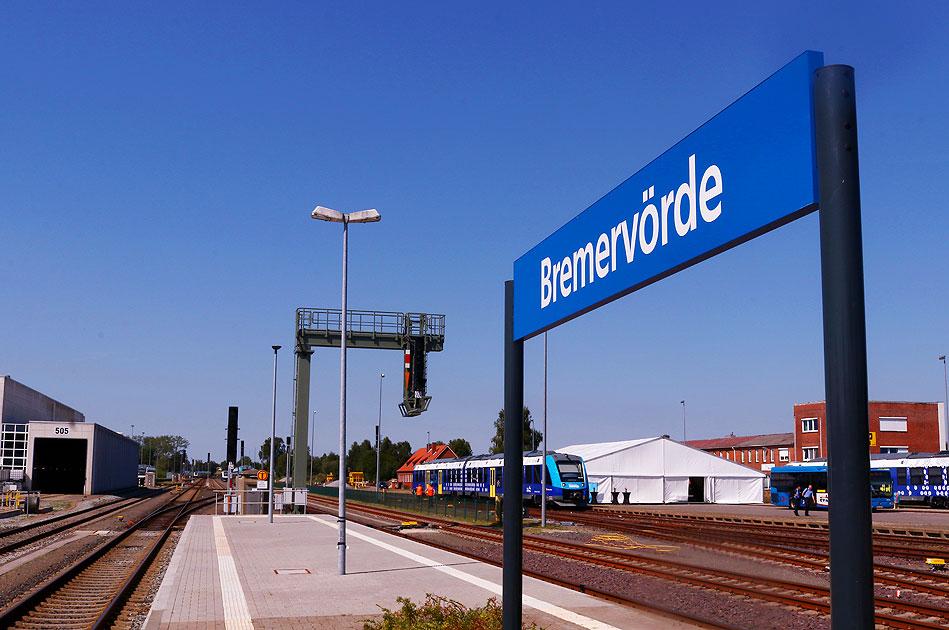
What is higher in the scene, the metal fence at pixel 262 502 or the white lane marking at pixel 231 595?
the white lane marking at pixel 231 595

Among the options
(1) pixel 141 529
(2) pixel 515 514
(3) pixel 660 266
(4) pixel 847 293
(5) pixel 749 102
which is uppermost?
(5) pixel 749 102

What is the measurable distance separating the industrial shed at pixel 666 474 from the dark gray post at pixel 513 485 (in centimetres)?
5103

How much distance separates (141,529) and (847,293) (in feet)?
117

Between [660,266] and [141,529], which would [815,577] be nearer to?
[660,266]

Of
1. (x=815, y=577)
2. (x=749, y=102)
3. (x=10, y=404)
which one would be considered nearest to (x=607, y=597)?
(x=815, y=577)

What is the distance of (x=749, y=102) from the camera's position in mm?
3807

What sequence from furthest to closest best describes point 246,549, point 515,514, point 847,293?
point 246,549 < point 515,514 < point 847,293

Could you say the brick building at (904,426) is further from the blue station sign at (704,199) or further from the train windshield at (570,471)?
the blue station sign at (704,199)

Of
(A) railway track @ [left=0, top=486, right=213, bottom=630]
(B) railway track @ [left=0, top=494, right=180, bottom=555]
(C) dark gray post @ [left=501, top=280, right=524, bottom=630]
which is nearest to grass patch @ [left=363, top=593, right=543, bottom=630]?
(C) dark gray post @ [left=501, top=280, right=524, bottom=630]

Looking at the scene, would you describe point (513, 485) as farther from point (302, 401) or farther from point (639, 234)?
point (302, 401)

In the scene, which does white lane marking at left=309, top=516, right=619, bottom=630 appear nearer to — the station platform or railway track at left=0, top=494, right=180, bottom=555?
the station platform

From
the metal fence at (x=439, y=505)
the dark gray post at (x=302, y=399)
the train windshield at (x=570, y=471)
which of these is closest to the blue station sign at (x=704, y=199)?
the metal fence at (x=439, y=505)

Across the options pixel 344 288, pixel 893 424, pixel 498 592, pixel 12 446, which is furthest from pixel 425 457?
pixel 498 592

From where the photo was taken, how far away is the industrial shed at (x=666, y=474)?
58.1 metres
